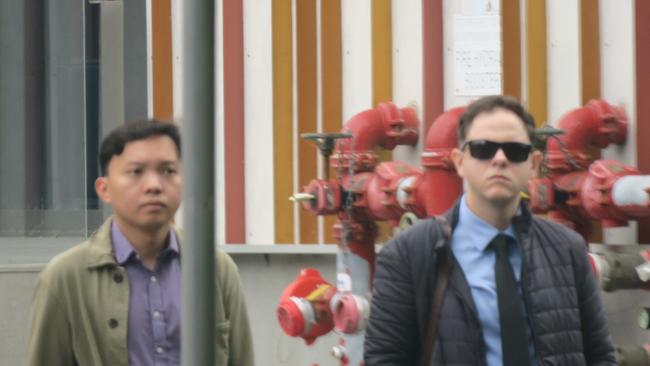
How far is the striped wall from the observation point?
840cm

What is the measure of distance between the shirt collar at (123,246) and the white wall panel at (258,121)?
17.5 feet

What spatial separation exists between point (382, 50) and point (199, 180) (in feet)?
21.6

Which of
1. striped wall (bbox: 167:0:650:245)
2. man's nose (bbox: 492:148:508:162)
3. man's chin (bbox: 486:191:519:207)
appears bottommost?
man's chin (bbox: 486:191:519:207)

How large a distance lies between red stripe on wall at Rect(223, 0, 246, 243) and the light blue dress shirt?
5.69 metres

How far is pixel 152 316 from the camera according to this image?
196 inches

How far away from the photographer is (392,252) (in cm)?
504

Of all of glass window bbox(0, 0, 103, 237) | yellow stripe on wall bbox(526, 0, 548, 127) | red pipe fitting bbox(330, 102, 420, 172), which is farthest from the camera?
glass window bbox(0, 0, 103, 237)

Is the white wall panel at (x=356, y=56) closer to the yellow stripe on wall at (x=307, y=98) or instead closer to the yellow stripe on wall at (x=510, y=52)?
the yellow stripe on wall at (x=307, y=98)

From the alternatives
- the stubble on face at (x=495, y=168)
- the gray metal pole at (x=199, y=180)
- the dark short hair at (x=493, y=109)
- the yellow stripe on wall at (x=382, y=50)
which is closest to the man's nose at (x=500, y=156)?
the stubble on face at (x=495, y=168)

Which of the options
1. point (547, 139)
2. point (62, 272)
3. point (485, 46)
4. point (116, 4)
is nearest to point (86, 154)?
point (116, 4)

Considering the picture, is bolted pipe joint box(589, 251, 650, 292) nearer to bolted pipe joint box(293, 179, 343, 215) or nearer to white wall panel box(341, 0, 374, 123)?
bolted pipe joint box(293, 179, 343, 215)

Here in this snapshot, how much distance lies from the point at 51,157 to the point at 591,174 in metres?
6.30

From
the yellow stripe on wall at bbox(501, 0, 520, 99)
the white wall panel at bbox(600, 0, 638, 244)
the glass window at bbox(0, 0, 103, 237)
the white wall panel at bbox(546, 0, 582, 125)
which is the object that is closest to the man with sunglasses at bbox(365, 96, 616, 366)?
the white wall panel at bbox(600, 0, 638, 244)

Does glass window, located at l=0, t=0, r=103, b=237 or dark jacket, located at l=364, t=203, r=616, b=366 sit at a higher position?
glass window, located at l=0, t=0, r=103, b=237
